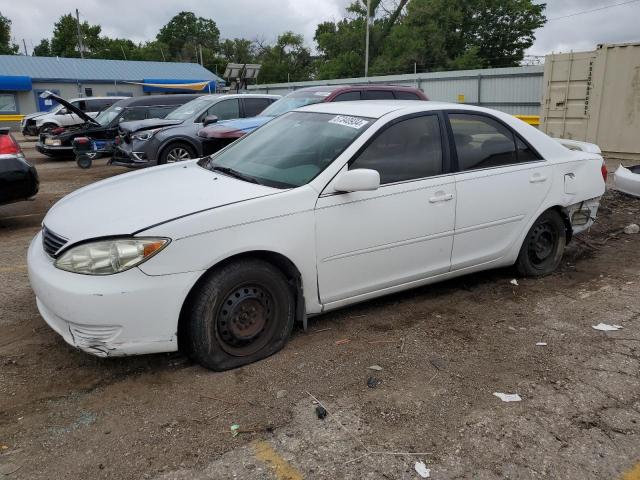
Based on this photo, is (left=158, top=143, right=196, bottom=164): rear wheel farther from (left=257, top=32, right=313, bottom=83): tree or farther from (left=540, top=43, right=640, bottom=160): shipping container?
(left=257, top=32, right=313, bottom=83): tree

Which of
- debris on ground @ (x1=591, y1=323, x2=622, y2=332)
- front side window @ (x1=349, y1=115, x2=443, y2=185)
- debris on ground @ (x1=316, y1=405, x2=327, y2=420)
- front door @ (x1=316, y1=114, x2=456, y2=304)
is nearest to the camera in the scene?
debris on ground @ (x1=316, y1=405, x2=327, y2=420)

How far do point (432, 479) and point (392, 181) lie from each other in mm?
2064

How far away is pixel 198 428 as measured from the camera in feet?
9.22

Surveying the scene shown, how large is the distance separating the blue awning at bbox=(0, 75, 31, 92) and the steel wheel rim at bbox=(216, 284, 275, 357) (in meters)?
40.4

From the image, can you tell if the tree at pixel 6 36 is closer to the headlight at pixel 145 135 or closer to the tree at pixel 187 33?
the tree at pixel 187 33

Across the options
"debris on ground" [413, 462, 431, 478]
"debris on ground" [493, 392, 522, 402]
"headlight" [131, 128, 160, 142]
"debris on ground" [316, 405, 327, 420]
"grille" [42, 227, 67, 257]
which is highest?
"grille" [42, 227, 67, 257]

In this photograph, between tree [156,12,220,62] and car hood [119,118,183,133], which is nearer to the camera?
car hood [119,118,183,133]

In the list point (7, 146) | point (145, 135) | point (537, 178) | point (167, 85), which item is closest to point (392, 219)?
point (537, 178)

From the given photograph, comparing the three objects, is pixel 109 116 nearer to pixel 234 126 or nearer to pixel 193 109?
pixel 193 109

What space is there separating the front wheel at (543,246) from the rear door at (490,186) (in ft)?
0.81

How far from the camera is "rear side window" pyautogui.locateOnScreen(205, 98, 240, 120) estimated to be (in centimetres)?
1135

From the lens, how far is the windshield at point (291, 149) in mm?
3730

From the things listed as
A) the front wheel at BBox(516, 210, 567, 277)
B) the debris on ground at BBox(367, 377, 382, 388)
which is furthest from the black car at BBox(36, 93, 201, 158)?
the debris on ground at BBox(367, 377, 382, 388)

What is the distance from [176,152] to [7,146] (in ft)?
14.0
